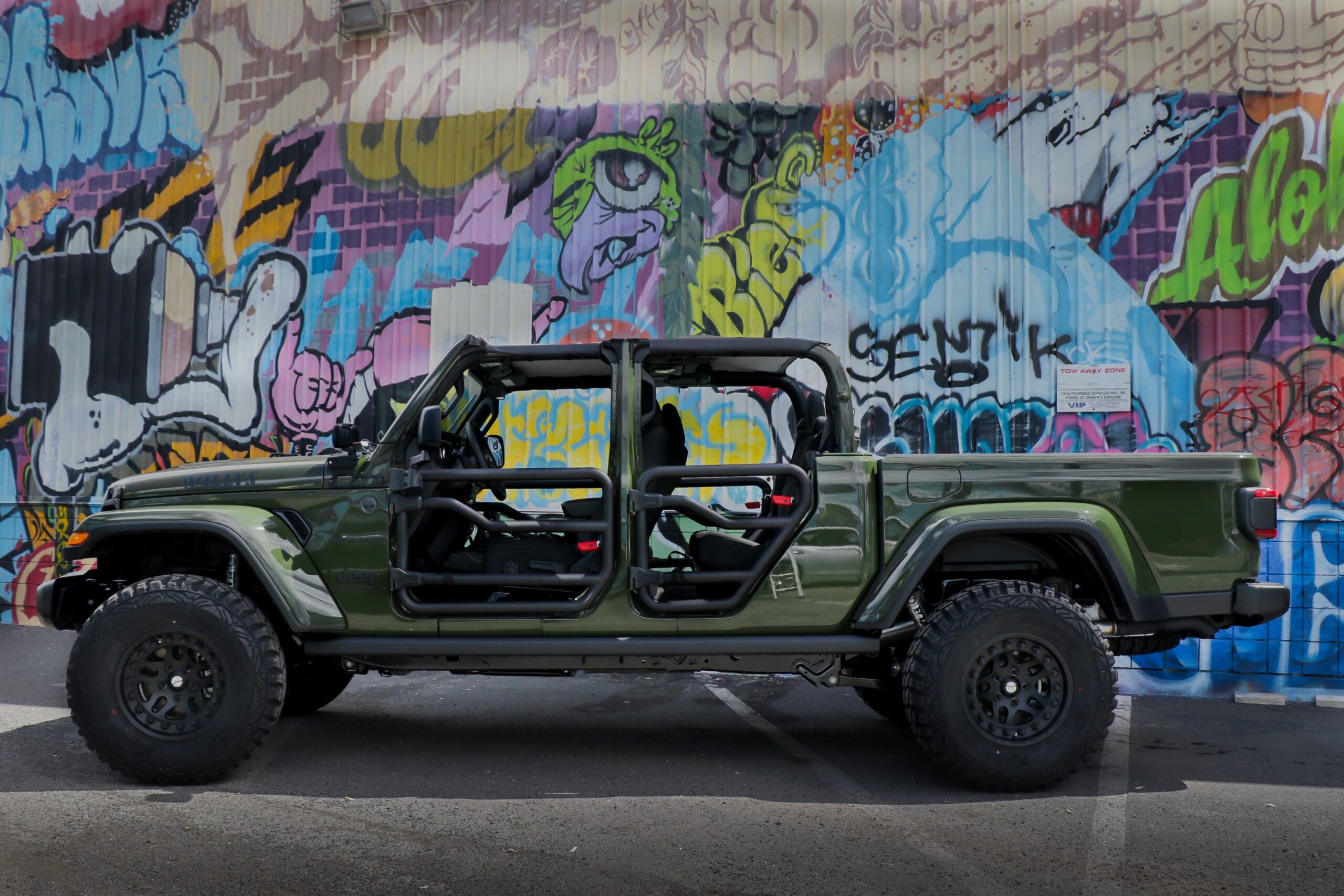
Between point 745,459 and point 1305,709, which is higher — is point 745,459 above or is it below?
above

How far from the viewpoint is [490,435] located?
18.7ft

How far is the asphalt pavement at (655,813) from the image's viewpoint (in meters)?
3.50

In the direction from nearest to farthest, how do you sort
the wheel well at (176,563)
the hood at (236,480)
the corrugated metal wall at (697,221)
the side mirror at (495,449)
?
the hood at (236,480)
the wheel well at (176,563)
the side mirror at (495,449)
the corrugated metal wall at (697,221)

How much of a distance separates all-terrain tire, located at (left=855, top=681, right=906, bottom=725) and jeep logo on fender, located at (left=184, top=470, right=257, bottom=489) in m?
3.46

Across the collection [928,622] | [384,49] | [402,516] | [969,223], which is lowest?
[928,622]

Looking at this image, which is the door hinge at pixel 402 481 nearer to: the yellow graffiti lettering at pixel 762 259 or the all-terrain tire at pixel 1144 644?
the all-terrain tire at pixel 1144 644

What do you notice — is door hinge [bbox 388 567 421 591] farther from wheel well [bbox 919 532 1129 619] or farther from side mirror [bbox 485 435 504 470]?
wheel well [bbox 919 532 1129 619]

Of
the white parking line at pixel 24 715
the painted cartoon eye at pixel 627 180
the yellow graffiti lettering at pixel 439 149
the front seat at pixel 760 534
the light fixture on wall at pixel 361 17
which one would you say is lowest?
the white parking line at pixel 24 715

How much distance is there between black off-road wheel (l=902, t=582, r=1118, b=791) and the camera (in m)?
4.52

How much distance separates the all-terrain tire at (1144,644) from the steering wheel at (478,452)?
309cm

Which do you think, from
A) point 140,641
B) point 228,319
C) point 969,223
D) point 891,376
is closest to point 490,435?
point 140,641

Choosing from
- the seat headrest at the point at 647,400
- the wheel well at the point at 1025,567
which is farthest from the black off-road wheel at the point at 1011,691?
the seat headrest at the point at 647,400

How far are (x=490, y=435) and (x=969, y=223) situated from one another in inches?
182

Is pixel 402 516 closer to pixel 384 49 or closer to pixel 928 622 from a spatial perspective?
pixel 928 622
